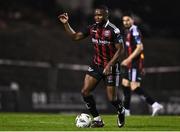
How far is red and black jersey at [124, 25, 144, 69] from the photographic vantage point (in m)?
22.2

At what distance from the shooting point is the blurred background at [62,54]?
91.7 feet

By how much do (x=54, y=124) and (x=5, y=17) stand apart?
20800 millimetres

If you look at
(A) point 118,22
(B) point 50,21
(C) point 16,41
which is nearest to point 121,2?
(A) point 118,22

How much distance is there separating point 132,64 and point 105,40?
18.8 feet

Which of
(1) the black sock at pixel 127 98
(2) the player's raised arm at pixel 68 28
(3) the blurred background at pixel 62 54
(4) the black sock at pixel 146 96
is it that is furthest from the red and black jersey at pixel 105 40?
(3) the blurred background at pixel 62 54

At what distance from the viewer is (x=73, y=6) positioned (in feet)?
137

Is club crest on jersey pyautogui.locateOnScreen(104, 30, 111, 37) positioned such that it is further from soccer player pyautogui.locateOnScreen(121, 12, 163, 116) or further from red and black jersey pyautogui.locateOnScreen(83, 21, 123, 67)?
soccer player pyautogui.locateOnScreen(121, 12, 163, 116)

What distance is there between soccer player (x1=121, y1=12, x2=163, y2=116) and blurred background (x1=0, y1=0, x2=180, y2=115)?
5.44 m

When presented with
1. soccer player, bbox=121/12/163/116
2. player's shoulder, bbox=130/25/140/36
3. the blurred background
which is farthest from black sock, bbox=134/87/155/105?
the blurred background

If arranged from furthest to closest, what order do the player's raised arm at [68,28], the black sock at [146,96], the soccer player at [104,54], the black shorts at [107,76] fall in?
1. the black sock at [146,96]
2. the player's raised arm at [68,28]
3. the black shorts at [107,76]
4. the soccer player at [104,54]

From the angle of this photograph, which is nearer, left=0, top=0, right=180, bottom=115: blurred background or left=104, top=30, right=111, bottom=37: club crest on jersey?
left=104, top=30, right=111, bottom=37: club crest on jersey

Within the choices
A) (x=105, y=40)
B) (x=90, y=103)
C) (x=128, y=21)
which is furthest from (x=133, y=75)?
(x=105, y=40)

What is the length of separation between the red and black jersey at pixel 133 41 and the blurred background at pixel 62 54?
18.3 feet

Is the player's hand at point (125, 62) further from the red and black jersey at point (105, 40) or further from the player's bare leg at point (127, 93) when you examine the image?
the red and black jersey at point (105, 40)
